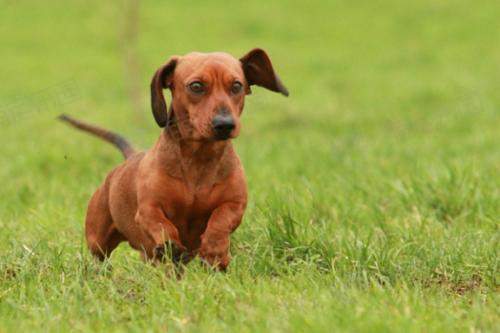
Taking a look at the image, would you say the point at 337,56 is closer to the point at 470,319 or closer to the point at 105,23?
the point at 105,23

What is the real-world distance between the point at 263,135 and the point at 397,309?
8489mm

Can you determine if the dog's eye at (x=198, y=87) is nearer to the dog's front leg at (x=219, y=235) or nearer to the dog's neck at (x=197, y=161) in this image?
the dog's neck at (x=197, y=161)

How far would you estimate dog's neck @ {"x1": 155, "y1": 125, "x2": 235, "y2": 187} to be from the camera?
459 centimetres

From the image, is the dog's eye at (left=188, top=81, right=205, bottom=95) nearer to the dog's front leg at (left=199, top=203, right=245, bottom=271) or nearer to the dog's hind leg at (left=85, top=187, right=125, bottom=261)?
the dog's front leg at (left=199, top=203, right=245, bottom=271)

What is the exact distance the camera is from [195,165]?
461 cm

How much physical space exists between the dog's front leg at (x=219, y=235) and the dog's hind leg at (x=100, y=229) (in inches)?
39.4

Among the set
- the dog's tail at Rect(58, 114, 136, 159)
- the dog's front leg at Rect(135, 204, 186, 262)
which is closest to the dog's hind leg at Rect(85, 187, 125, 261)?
the dog's tail at Rect(58, 114, 136, 159)

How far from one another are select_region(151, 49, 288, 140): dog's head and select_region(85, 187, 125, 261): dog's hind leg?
0.88 metres

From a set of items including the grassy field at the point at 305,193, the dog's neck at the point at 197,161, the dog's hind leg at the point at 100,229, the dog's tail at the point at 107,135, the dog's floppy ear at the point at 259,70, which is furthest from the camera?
the dog's tail at the point at 107,135

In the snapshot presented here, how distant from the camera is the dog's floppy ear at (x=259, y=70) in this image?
4887 millimetres

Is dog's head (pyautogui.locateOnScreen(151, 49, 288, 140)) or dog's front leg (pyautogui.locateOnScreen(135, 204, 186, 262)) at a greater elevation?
dog's head (pyautogui.locateOnScreen(151, 49, 288, 140))

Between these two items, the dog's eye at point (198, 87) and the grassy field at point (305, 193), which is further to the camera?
the dog's eye at point (198, 87)

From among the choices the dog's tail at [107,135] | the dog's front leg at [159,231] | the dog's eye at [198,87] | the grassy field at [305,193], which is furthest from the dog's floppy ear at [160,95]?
the dog's tail at [107,135]

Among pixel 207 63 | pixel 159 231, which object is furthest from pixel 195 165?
pixel 207 63
